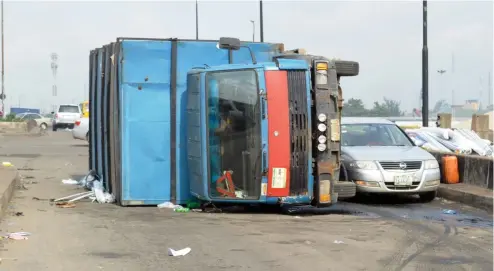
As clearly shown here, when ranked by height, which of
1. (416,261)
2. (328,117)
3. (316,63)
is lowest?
(416,261)

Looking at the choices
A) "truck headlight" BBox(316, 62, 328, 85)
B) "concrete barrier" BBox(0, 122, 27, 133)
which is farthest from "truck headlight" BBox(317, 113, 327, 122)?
"concrete barrier" BBox(0, 122, 27, 133)

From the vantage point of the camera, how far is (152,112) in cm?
1013

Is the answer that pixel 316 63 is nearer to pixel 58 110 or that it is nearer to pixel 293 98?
pixel 293 98

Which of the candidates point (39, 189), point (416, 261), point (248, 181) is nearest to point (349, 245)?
point (416, 261)

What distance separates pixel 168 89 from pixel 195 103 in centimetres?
71

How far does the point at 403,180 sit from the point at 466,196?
1.30m

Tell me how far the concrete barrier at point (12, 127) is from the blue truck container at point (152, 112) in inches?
1210

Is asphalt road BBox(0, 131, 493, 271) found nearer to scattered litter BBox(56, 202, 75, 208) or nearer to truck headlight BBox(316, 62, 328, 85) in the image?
scattered litter BBox(56, 202, 75, 208)

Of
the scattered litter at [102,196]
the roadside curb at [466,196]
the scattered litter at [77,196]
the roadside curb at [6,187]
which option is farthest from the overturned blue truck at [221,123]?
the roadside curb at [466,196]

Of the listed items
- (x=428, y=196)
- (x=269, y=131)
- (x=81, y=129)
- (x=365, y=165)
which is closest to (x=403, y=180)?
(x=365, y=165)

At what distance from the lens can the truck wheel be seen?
12000 millimetres

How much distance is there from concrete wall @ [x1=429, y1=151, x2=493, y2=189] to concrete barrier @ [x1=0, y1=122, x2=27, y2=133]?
102 ft

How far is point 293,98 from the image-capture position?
922 cm

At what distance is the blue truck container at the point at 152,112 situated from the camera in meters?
10.0
